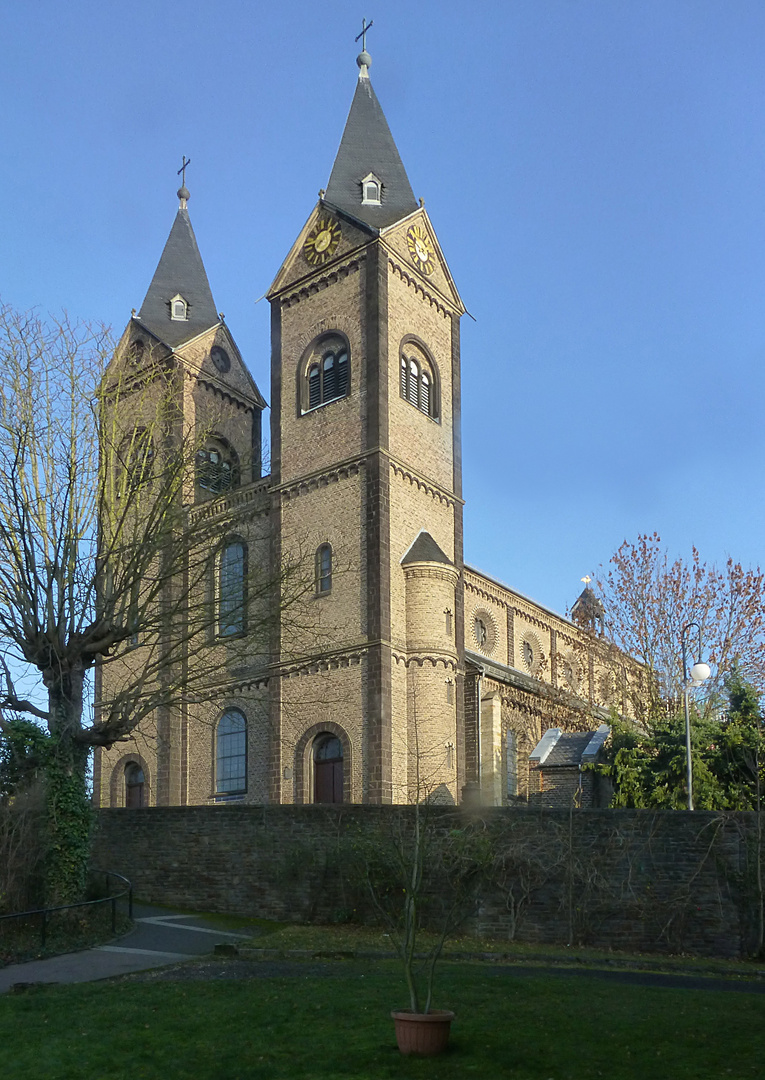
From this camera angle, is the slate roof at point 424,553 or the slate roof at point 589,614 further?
the slate roof at point 589,614

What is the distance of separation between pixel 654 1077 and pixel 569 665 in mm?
35771

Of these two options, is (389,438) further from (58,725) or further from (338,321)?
(58,725)

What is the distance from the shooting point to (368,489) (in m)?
32.7

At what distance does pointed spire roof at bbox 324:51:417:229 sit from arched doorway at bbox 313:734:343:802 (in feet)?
51.7

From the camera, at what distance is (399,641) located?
3184 centimetres

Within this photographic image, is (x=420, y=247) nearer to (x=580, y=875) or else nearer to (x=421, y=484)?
(x=421, y=484)

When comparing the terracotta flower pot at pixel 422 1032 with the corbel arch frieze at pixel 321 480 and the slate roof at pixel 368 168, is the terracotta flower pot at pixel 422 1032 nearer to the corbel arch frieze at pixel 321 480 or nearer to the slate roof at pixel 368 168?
the corbel arch frieze at pixel 321 480

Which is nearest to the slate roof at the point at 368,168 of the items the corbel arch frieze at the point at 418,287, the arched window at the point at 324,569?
the corbel arch frieze at the point at 418,287

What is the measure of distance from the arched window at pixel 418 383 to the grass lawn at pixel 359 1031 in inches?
892

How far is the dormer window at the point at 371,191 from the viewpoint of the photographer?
36.8 m

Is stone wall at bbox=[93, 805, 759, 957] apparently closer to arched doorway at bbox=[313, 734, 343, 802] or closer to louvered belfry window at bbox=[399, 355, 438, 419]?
arched doorway at bbox=[313, 734, 343, 802]

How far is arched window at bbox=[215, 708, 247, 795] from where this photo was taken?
3450 cm

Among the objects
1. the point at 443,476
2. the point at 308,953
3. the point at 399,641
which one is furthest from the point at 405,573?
the point at 308,953

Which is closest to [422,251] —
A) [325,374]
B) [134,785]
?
[325,374]
